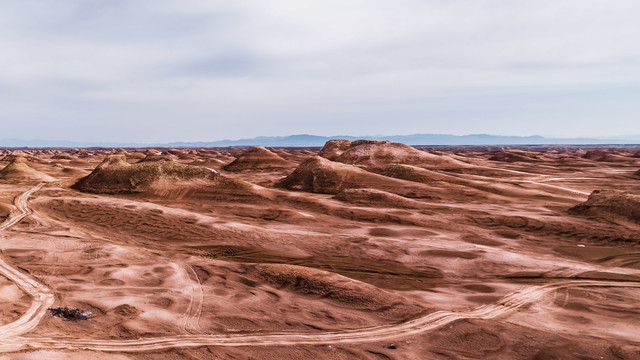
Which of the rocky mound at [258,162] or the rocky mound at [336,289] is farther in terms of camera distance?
the rocky mound at [258,162]

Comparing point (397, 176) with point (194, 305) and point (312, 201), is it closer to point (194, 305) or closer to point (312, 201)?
point (312, 201)

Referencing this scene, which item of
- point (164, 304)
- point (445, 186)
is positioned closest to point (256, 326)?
point (164, 304)

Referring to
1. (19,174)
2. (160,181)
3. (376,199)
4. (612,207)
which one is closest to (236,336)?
(376,199)

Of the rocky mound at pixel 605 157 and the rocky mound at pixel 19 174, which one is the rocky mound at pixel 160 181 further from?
the rocky mound at pixel 605 157

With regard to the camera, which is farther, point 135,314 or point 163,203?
point 163,203

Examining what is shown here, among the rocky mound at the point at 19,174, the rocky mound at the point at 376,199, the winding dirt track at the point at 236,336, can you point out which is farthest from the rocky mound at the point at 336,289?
the rocky mound at the point at 19,174

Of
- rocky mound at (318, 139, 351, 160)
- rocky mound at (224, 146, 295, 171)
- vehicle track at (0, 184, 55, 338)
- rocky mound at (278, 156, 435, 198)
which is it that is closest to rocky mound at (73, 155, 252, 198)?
rocky mound at (278, 156, 435, 198)
